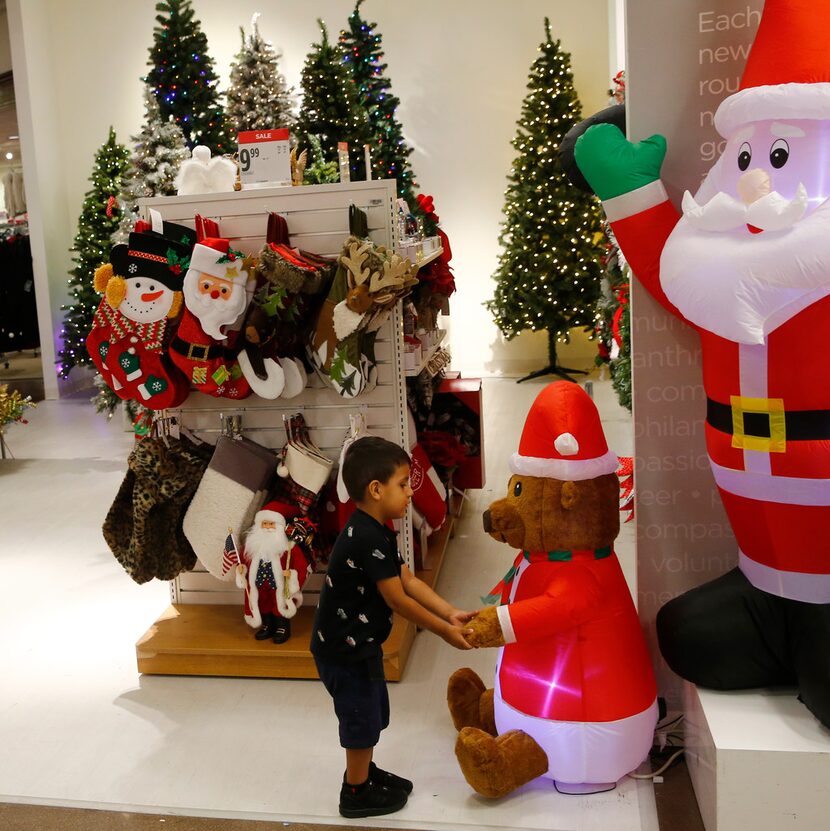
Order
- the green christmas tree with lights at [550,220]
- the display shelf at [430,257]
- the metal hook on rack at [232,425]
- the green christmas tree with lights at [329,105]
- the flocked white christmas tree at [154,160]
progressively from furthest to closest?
the green christmas tree with lights at [550,220]
the green christmas tree with lights at [329,105]
the flocked white christmas tree at [154,160]
the display shelf at [430,257]
the metal hook on rack at [232,425]

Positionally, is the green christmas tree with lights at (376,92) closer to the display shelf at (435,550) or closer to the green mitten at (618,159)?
the display shelf at (435,550)

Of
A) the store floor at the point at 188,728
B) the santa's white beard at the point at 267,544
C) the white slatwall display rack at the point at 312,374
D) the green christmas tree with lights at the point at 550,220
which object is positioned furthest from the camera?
the green christmas tree with lights at the point at 550,220

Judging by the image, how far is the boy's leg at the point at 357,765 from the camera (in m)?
2.59

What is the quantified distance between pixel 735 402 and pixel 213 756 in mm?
1781

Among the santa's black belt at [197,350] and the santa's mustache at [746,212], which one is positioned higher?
the santa's mustache at [746,212]

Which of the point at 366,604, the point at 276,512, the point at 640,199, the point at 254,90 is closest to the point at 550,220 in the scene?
the point at 254,90

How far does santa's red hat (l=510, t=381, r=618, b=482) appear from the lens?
8.46 ft

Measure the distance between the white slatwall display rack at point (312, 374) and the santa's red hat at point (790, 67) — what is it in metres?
1.47

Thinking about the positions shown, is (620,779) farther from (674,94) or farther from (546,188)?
(546,188)

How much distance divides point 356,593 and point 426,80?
24.1 ft

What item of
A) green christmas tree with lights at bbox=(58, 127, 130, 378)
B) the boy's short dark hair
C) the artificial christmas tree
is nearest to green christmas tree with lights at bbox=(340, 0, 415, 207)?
the artificial christmas tree

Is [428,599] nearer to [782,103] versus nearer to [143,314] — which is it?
[782,103]

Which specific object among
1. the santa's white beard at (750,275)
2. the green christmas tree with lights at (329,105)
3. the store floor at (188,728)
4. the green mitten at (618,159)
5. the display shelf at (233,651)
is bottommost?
the store floor at (188,728)

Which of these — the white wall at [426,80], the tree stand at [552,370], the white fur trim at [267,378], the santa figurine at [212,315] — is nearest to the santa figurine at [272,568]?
the white fur trim at [267,378]
